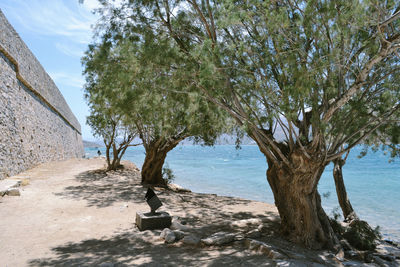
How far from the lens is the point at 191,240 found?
5121 millimetres

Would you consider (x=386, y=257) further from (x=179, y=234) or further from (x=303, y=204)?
(x=179, y=234)

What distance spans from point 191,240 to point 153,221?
1063 millimetres

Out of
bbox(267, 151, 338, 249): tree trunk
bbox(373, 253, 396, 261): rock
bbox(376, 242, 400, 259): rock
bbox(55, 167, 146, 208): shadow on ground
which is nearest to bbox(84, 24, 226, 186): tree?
bbox(267, 151, 338, 249): tree trunk

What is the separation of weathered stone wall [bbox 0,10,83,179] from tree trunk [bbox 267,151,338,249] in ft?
31.1

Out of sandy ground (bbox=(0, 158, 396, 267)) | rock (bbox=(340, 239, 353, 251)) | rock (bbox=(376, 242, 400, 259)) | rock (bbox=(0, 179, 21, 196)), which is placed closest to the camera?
sandy ground (bbox=(0, 158, 396, 267))

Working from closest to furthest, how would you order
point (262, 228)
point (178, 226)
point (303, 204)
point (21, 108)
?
1. point (303, 204)
2. point (178, 226)
3. point (262, 228)
4. point (21, 108)

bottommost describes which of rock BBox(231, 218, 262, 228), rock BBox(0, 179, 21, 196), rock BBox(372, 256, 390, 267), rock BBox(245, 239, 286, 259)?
rock BBox(372, 256, 390, 267)

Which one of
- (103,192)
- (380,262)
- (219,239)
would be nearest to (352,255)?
(380,262)

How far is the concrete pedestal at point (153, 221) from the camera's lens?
19.0 ft

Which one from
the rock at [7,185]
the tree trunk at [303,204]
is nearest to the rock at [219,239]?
the tree trunk at [303,204]

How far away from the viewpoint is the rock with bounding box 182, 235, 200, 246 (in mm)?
5062

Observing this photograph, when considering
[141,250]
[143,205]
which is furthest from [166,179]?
[141,250]

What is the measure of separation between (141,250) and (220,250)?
4.23 feet

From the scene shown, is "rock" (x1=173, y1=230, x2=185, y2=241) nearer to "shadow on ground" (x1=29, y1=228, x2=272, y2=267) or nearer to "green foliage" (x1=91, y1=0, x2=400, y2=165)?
"shadow on ground" (x1=29, y1=228, x2=272, y2=267)
